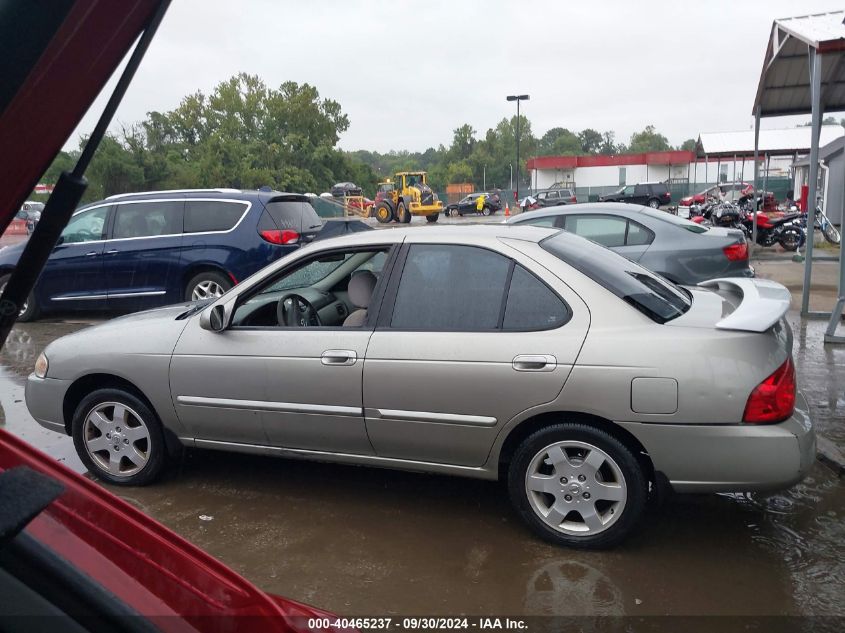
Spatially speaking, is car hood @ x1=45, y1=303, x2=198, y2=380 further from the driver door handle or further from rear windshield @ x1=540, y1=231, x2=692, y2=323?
rear windshield @ x1=540, y1=231, x2=692, y2=323

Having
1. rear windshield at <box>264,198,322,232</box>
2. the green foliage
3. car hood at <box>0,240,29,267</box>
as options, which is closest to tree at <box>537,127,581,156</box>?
the green foliage

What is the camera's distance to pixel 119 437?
14.1 ft

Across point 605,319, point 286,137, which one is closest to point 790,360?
point 605,319

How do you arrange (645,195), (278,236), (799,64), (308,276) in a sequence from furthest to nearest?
1. (645,195)
2. (799,64)
3. (278,236)
4. (308,276)

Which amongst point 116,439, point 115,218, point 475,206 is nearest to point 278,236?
point 115,218

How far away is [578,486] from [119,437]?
276 cm

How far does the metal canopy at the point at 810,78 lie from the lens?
7.86 metres

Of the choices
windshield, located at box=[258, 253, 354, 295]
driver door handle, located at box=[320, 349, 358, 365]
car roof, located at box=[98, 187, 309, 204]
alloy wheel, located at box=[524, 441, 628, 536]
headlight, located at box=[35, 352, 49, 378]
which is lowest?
alloy wheel, located at box=[524, 441, 628, 536]

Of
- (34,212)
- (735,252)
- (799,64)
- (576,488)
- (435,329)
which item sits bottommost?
(576,488)

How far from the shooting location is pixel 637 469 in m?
3.32

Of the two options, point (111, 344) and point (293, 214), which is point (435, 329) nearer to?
point (111, 344)

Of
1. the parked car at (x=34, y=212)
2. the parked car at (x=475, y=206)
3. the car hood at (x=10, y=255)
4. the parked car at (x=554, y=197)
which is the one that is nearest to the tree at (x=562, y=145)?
the parked car at (x=475, y=206)

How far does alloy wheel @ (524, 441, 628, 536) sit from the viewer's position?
133 inches

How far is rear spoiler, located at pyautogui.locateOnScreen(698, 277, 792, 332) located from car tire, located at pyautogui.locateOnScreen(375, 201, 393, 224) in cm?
3167
